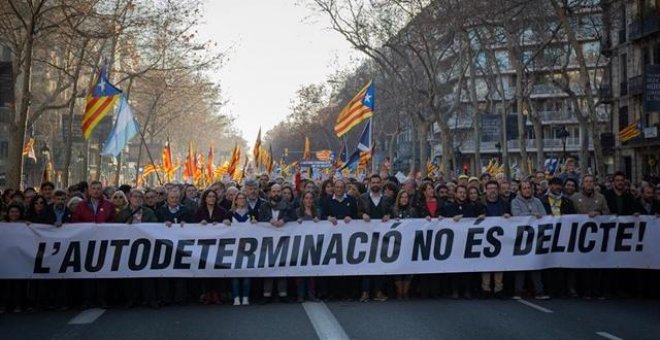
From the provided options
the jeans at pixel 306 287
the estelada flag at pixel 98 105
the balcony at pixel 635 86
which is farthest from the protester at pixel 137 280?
the balcony at pixel 635 86

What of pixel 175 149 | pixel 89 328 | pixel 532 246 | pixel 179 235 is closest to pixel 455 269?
pixel 532 246

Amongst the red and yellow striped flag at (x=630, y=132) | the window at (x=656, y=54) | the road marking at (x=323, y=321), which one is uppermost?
the window at (x=656, y=54)

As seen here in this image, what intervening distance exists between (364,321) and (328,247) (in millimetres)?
2105

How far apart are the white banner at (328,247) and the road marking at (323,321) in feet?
2.44

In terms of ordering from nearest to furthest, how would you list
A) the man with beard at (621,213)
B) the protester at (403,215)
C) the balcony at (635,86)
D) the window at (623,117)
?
the protester at (403,215) → the man with beard at (621,213) → the balcony at (635,86) → the window at (623,117)

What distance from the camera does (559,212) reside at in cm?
1246

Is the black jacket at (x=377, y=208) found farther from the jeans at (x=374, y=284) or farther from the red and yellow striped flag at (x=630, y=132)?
the red and yellow striped flag at (x=630, y=132)

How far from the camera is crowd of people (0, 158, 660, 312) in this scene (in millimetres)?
11625

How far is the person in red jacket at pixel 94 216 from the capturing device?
11.5 m

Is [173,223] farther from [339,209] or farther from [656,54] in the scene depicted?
[656,54]

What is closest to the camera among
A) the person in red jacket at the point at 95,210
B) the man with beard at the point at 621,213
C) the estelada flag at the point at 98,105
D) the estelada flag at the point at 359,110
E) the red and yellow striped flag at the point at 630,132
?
the person in red jacket at the point at 95,210

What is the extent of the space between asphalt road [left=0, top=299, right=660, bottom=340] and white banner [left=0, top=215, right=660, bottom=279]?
592 millimetres

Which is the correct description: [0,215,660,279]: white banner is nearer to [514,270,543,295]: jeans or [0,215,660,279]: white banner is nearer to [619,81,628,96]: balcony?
[514,270,543,295]: jeans

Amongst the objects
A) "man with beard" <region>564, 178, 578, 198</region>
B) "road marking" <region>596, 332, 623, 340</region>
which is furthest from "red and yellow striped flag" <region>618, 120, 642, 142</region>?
"road marking" <region>596, 332, 623, 340</region>
